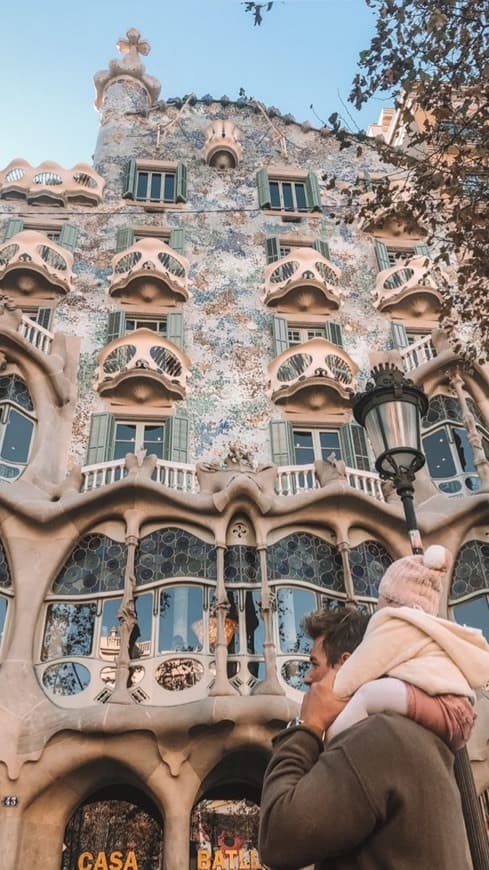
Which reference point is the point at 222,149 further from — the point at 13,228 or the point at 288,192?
the point at 13,228

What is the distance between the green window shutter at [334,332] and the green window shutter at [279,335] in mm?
1050

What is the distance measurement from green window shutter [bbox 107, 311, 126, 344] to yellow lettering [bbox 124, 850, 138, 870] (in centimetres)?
1051

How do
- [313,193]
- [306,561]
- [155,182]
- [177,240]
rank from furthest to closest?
[313,193], [155,182], [177,240], [306,561]

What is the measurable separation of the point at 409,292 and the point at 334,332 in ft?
7.40

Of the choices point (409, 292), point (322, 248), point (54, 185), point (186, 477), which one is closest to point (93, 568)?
point (186, 477)

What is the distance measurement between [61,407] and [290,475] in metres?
5.19

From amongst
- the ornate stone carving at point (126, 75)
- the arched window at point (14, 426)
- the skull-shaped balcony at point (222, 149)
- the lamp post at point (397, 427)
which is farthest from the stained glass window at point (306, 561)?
the ornate stone carving at point (126, 75)

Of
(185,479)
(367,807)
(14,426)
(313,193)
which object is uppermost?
(313,193)

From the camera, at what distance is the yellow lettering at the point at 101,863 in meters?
10.8

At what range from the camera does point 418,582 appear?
224 cm

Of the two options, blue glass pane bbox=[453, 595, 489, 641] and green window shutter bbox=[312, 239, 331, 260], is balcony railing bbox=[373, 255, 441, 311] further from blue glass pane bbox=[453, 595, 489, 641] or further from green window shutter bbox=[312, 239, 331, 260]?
blue glass pane bbox=[453, 595, 489, 641]

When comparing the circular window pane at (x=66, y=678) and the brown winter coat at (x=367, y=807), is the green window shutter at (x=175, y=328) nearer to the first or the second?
the circular window pane at (x=66, y=678)

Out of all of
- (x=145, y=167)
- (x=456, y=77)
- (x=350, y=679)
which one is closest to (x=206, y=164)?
(x=145, y=167)

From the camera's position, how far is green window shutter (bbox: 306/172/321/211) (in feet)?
68.5
